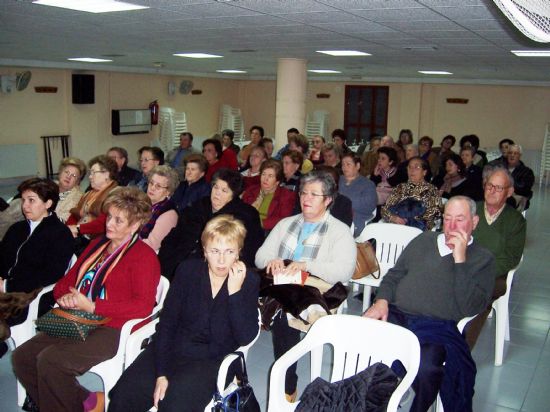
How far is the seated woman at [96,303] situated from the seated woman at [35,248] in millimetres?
198

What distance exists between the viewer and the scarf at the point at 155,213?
4.09 m

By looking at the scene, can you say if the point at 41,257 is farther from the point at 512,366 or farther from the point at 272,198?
the point at 512,366

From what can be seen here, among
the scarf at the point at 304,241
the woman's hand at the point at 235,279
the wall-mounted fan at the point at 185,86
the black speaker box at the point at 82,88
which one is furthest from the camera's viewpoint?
the wall-mounted fan at the point at 185,86

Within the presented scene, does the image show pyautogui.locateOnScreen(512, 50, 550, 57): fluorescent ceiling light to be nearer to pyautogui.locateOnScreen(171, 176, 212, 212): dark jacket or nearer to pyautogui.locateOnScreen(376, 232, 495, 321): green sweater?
pyautogui.locateOnScreen(171, 176, 212, 212): dark jacket

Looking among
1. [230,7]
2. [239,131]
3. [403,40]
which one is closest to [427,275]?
[230,7]

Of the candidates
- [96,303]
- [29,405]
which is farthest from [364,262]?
[29,405]

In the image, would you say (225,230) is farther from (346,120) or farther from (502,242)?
(346,120)

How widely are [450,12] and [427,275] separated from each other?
2.01 m

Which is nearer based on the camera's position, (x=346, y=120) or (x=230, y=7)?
(x=230, y=7)

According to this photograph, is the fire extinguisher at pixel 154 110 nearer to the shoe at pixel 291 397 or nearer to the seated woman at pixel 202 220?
the seated woman at pixel 202 220

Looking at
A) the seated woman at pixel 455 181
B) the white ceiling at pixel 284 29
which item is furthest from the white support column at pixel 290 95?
the seated woman at pixel 455 181

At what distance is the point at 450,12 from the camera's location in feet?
12.8

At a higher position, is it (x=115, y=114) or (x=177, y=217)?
(x=115, y=114)

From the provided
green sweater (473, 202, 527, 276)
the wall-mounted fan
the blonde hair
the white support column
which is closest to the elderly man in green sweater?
green sweater (473, 202, 527, 276)
